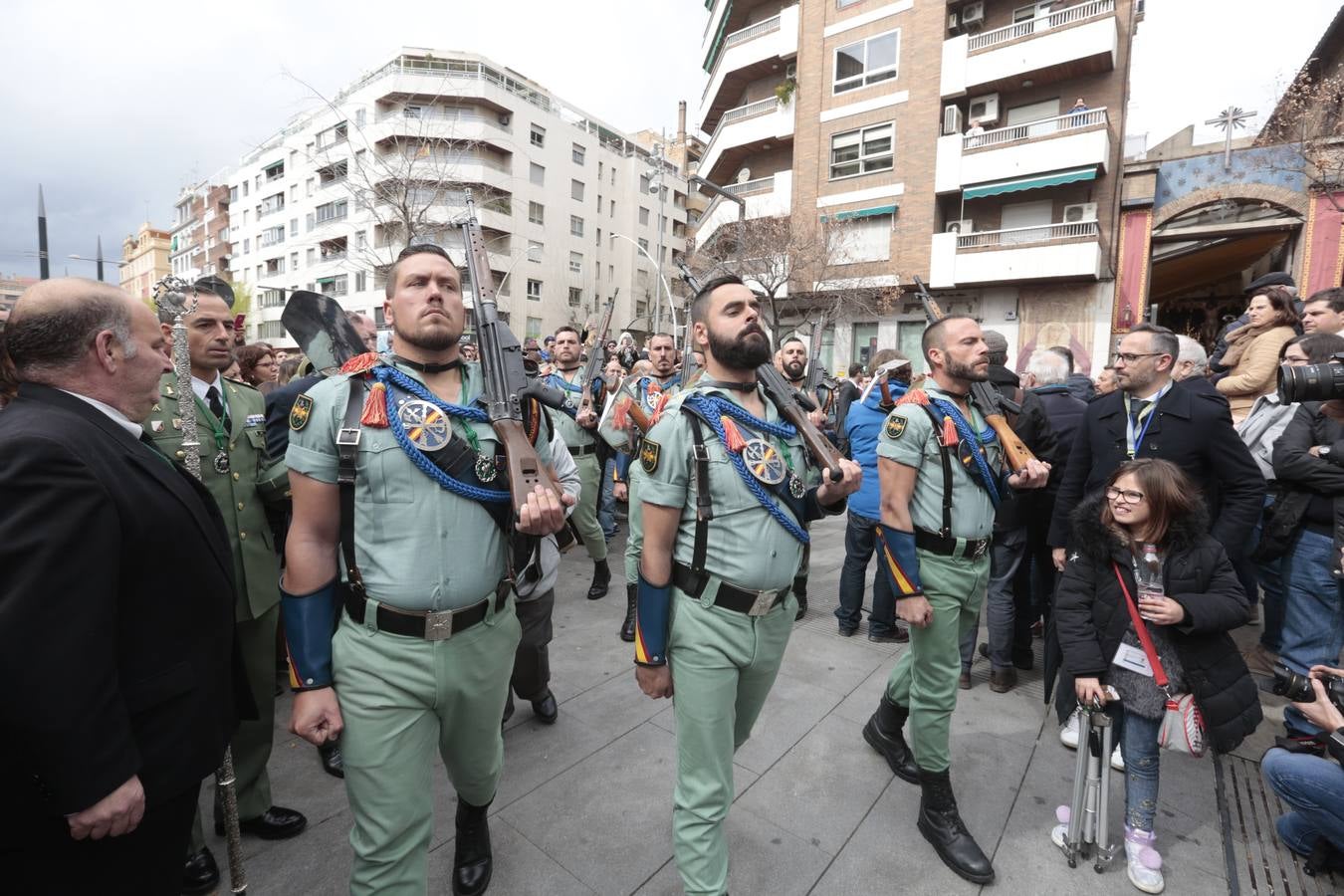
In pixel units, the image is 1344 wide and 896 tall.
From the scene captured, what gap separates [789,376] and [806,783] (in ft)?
13.7

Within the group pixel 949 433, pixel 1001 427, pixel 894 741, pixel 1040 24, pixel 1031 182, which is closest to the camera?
pixel 949 433

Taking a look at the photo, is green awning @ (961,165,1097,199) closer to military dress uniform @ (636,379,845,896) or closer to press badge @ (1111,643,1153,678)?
press badge @ (1111,643,1153,678)

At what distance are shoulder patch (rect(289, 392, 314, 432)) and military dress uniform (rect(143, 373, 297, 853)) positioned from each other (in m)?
1.00

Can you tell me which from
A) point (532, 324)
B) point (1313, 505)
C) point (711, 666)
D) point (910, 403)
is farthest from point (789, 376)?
point (532, 324)

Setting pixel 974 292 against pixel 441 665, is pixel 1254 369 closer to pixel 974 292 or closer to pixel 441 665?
pixel 441 665

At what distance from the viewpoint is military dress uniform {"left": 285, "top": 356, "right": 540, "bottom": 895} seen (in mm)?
1967

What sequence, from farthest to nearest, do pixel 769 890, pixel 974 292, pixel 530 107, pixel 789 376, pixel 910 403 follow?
pixel 530 107, pixel 974 292, pixel 789 376, pixel 910 403, pixel 769 890

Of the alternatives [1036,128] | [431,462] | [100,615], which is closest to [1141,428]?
[431,462]

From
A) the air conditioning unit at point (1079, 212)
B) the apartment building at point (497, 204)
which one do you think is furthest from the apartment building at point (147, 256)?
the air conditioning unit at point (1079, 212)

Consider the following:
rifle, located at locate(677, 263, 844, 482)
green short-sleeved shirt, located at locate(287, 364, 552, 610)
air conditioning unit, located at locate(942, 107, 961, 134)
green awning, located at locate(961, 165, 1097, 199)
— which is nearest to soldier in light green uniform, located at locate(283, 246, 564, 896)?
green short-sleeved shirt, located at locate(287, 364, 552, 610)

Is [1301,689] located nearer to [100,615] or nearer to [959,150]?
[100,615]

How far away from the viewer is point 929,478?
2992 millimetres

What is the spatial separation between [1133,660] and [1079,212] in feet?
70.9

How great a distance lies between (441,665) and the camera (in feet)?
6.70
